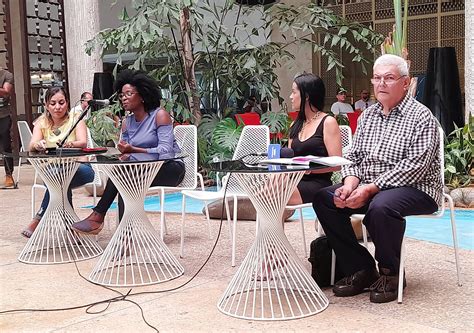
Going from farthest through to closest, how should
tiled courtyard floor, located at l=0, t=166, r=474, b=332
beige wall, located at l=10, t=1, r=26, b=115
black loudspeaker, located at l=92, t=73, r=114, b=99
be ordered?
1. beige wall, located at l=10, t=1, r=26, b=115
2. black loudspeaker, located at l=92, t=73, r=114, b=99
3. tiled courtyard floor, located at l=0, t=166, r=474, b=332

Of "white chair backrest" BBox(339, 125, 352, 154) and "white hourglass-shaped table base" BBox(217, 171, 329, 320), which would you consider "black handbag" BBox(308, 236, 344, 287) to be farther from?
"white chair backrest" BBox(339, 125, 352, 154)

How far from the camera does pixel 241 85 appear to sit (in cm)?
786

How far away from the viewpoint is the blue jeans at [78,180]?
472cm

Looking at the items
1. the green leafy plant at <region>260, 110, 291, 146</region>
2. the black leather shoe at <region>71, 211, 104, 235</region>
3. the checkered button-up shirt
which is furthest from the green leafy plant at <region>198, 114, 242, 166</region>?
the checkered button-up shirt

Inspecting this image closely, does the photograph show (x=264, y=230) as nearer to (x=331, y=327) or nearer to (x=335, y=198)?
(x=335, y=198)

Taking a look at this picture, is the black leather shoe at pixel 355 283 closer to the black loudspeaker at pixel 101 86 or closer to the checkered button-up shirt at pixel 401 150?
the checkered button-up shirt at pixel 401 150

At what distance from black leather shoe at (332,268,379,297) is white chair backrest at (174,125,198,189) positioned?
1.57 meters

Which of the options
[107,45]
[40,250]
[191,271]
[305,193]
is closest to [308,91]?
[305,193]

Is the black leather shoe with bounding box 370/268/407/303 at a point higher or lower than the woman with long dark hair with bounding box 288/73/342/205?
lower

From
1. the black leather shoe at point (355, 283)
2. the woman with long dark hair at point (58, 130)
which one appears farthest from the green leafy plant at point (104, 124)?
the black leather shoe at point (355, 283)

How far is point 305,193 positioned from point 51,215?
1870 mm

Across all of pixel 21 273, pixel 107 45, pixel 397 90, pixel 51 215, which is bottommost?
pixel 21 273

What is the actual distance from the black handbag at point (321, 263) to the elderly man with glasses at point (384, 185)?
0.11 metres

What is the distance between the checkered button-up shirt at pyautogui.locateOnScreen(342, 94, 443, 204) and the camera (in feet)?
9.84
